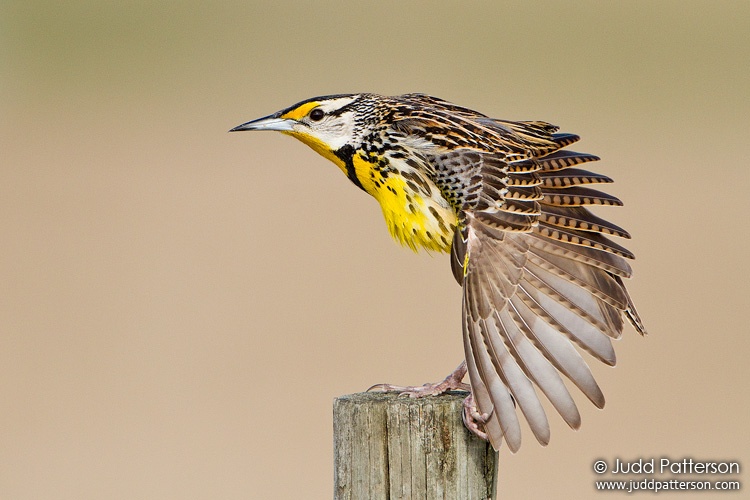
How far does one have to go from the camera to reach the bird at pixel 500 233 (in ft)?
11.3

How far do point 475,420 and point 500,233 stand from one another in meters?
0.79

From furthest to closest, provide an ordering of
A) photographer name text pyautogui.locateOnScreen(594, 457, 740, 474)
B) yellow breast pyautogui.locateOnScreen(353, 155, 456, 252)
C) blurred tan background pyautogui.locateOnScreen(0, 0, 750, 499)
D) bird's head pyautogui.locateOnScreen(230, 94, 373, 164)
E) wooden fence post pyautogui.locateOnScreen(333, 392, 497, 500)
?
blurred tan background pyautogui.locateOnScreen(0, 0, 750, 499), bird's head pyautogui.locateOnScreen(230, 94, 373, 164), yellow breast pyautogui.locateOnScreen(353, 155, 456, 252), photographer name text pyautogui.locateOnScreen(594, 457, 740, 474), wooden fence post pyautogui.locateOnScreen(333, 392, 497, 500)

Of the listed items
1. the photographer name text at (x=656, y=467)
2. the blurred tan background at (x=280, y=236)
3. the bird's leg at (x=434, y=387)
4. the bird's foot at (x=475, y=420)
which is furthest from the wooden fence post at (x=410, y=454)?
the blurred tan background at (x=280, y=236)

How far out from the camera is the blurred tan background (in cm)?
750

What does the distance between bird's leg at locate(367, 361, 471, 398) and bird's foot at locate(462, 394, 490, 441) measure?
0.25m

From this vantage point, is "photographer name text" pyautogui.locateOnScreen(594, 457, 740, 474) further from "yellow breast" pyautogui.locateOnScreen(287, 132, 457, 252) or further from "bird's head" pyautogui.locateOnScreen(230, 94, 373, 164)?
"bird's head" pyautogui.locateOnScreen(230, 94, 373, 164)

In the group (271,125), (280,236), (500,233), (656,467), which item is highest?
(280,236)

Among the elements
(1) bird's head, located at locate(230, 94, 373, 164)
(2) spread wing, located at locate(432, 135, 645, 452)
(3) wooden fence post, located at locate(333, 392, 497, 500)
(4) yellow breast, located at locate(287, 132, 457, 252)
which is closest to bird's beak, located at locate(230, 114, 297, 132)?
(1) bird's head, located at locate(230, 94, 373, 164)

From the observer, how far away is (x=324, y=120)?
445 cm

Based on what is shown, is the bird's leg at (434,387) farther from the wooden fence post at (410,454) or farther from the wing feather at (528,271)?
the wooden fence post at (410,454)

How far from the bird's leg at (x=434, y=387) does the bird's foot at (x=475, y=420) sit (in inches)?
9.9

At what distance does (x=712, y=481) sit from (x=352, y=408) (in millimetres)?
1493

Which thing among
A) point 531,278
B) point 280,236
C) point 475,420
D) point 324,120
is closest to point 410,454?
point 475,420

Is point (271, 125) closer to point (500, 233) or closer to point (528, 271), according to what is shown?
point (500, 233)
